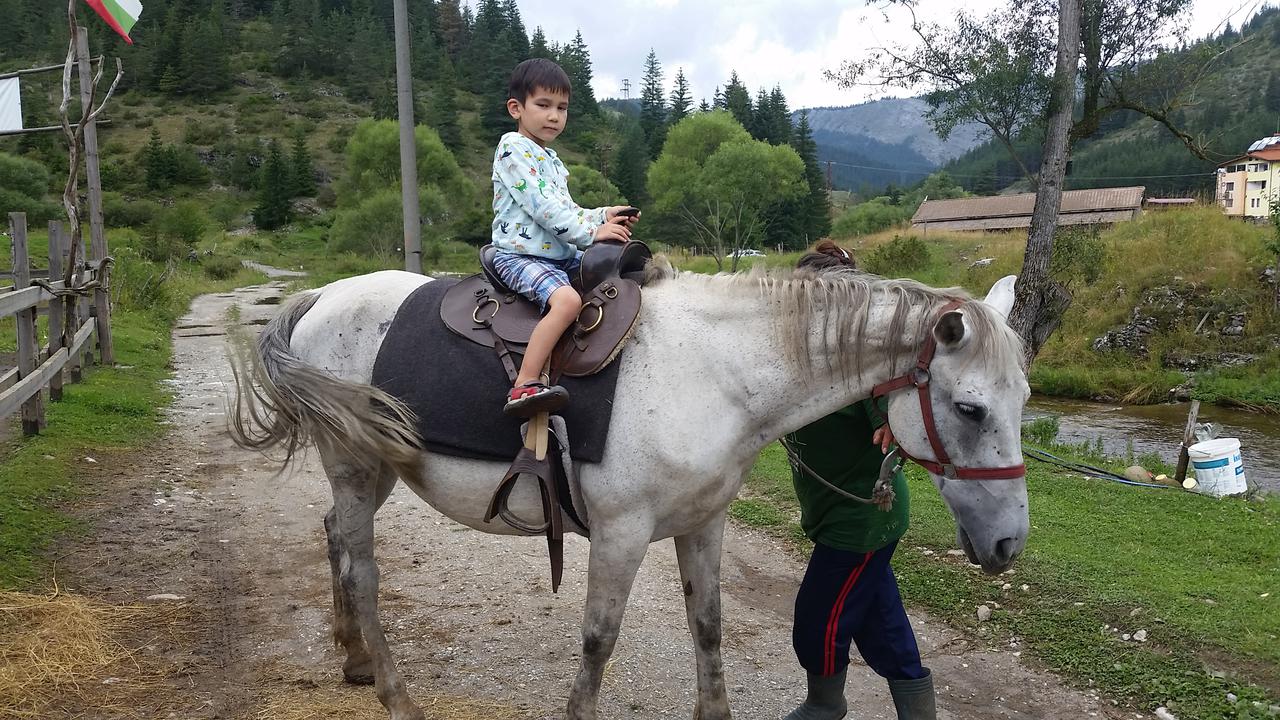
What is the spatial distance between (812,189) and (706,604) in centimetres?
5644

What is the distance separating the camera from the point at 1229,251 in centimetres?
1839

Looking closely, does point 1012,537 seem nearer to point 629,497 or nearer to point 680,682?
point 629,497

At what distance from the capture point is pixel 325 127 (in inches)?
3253

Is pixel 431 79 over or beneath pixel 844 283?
over

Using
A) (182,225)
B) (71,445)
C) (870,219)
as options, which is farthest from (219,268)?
(870,219)

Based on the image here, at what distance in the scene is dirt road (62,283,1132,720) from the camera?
11.3 feet

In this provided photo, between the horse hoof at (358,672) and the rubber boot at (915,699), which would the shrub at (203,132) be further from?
the rubber boot at (915,699)

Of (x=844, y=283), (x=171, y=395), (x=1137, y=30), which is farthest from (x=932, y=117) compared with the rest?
(x=171, y=395)

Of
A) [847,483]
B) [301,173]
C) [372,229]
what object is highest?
[301,173]

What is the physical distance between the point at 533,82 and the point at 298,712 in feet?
8.88

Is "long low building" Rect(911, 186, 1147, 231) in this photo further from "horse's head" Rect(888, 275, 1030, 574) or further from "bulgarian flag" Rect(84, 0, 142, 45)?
"horse's head" Rect(888, 275, 1030, 574)

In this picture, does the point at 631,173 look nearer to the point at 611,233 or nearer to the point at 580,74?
the point at 580,74

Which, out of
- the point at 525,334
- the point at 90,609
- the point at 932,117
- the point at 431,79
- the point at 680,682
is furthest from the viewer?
the point at 431,79

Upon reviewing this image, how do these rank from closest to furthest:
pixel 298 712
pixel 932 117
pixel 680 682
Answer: pixel 298 712
pixel 680 682
pixel 932 117
